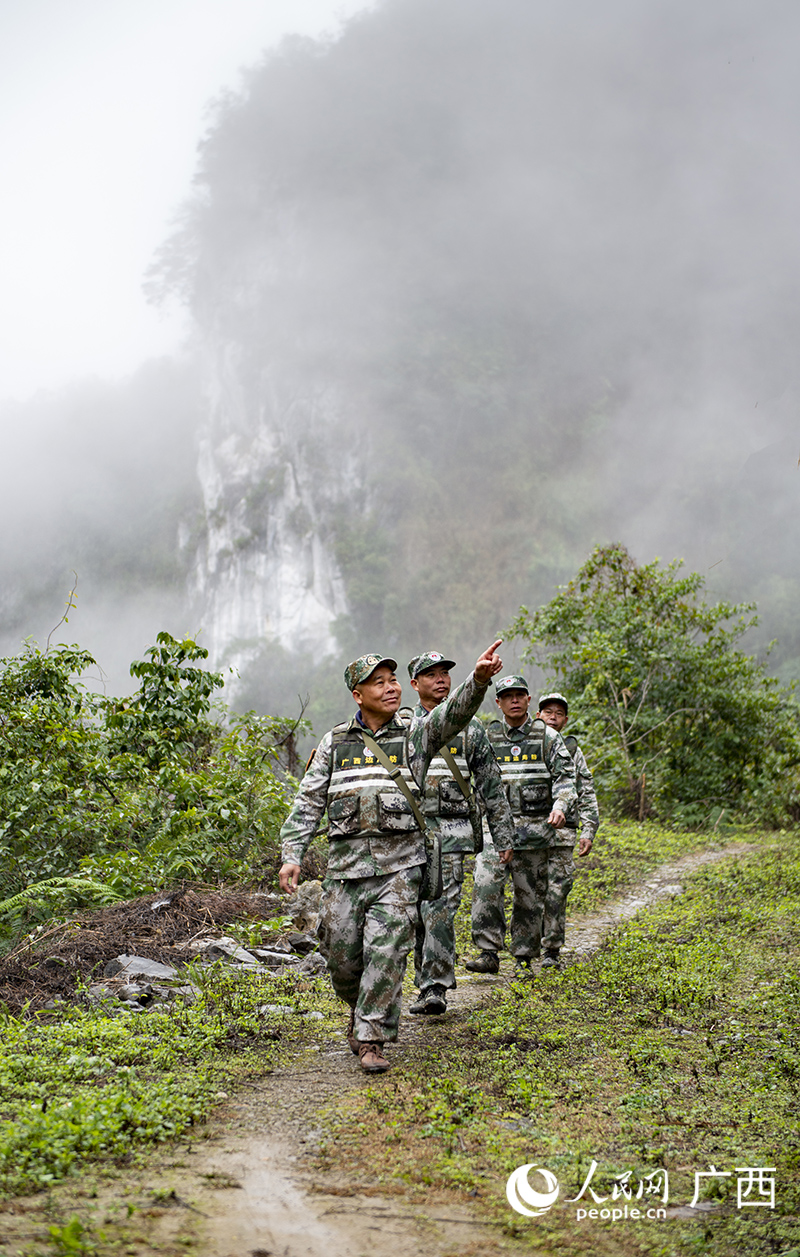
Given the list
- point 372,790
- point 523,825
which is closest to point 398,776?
point 372,790

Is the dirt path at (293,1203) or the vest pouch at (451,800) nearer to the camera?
the dirt path at (293,1203)

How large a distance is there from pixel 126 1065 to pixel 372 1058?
1.06 m

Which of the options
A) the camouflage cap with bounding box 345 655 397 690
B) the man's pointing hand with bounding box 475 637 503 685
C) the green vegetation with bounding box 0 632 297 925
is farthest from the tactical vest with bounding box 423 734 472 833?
the green vegetation with bounding box 0 632 297 925

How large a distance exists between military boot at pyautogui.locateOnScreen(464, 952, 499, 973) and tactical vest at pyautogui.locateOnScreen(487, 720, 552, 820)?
98cm

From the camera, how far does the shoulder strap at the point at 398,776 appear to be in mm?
4395

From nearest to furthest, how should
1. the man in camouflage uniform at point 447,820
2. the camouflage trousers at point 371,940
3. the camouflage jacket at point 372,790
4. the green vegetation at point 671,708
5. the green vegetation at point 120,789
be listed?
1. the camouflage trousers at point 371,940
2. the camouflage jacket at point 372,790
3. the man in camouflage uniform at point 447,820
4. the green vegetation at point 120,789
5. the green vegetation at point 671,708

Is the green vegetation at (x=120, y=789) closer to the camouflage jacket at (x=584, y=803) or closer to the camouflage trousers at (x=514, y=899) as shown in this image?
the camouflage trousers at (x=514, y=899)

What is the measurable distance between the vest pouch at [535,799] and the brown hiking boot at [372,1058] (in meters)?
2.73

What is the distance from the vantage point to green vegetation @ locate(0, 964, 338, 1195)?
2.84 metres

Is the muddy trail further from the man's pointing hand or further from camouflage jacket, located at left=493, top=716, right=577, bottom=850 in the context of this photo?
camouflage jacket, located at left=493, top=716, right=577, bottom=850

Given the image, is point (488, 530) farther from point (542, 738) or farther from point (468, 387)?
point (542, 738)

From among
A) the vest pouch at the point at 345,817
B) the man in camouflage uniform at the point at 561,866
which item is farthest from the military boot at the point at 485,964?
the vest pouch at the point at 345,817

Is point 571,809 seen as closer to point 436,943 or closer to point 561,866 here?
point 561,866

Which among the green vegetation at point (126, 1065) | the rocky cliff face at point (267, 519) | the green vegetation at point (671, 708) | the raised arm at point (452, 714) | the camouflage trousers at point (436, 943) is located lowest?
the green vegetation at point (126, 1065)
